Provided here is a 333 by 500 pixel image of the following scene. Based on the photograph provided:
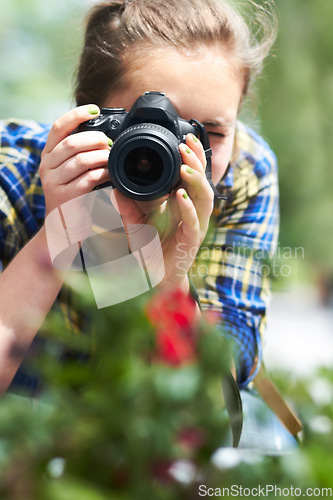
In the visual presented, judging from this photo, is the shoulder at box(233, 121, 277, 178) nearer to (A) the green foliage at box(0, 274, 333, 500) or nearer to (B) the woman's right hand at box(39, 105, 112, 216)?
(B) the woman's right hand at box(39, 105, 112, 216)

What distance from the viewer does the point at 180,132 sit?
94 cm

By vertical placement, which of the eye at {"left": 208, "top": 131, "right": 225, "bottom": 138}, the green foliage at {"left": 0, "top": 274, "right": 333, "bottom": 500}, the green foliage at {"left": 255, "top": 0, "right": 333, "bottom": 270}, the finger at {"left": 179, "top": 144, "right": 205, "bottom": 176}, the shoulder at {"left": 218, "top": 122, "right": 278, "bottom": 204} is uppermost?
the green foliage at {"left": 0, "top": 274, "right": 333, "bottom": 500}

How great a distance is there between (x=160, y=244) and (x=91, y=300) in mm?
566

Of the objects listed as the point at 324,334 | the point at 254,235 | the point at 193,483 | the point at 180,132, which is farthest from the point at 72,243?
the point at 324,334

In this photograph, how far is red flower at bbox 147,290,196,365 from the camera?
1.31ft

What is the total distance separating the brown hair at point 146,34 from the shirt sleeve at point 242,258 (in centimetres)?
20

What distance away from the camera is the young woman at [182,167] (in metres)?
0.90

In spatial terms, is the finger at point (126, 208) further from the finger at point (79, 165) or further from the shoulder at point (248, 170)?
the shoulder at point (248, 170)

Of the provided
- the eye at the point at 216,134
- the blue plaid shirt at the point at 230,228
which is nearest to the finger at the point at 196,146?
the eye at the point at 216,134

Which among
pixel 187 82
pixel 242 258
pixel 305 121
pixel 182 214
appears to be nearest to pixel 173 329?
pixel 182 214

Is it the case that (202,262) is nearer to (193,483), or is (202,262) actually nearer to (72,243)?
(72,243)

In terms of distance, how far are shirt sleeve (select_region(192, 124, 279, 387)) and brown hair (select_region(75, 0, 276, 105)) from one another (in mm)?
198

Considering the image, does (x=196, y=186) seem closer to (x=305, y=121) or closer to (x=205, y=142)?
(x=205, y=142)

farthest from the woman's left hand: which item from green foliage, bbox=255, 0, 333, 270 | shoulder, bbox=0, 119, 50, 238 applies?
green foliage, bbox=255, 0, 333, 270
